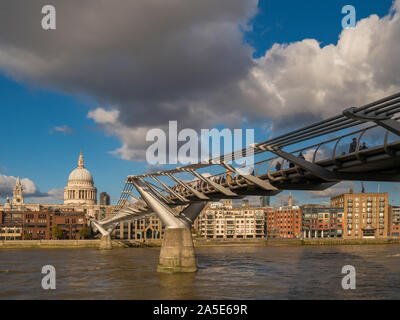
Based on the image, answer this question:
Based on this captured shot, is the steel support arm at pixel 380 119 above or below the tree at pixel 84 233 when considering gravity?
above

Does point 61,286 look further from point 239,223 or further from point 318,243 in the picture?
point 239,223


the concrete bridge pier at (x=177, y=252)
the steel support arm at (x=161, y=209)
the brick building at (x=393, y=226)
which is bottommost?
the brick building at (x=393, y=226)

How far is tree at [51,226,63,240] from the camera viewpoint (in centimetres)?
12962

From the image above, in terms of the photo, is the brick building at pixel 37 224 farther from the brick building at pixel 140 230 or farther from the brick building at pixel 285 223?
the brick building at pixel 285 223

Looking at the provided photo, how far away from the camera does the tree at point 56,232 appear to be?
12962 cm

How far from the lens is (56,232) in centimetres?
13012

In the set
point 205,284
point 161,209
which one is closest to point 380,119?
point 205,284

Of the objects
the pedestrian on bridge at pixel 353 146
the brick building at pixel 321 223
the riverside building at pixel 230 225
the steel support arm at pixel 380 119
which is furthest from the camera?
the brick building at pixel 321 223

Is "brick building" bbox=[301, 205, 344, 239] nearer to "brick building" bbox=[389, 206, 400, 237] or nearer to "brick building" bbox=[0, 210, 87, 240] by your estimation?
"brick building" bbox=[389, 206, 400, 237]

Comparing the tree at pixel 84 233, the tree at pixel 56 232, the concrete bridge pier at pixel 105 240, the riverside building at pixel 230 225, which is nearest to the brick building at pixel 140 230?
the riverside building at pixel 230 225

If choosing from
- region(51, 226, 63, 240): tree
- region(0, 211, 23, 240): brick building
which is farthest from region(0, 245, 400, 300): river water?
region(0, 211, 23, 240): brick building

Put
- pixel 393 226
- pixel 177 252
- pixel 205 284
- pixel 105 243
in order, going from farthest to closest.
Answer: pixel 393 226
pixel 105 243
pixel 177 252
pixel 205 284

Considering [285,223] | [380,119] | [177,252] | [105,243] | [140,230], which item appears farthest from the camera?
[285,223]

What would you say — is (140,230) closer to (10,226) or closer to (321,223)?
(10,226)
